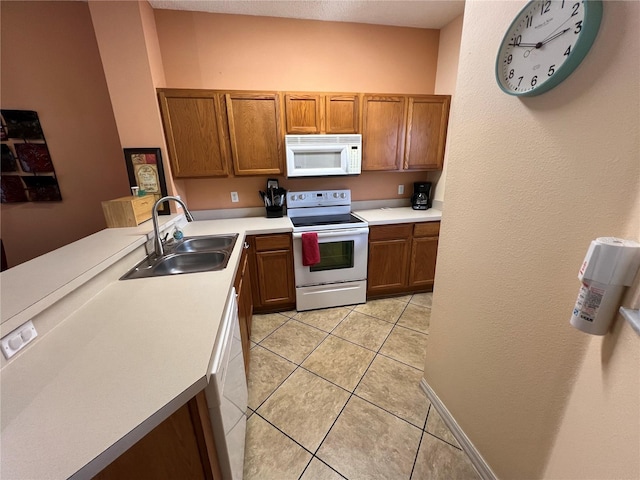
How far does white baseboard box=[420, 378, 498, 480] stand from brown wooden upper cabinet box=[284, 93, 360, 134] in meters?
2.23

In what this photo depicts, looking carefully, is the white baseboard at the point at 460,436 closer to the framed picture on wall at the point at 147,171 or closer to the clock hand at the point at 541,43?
the clock hand at the point at 541,43

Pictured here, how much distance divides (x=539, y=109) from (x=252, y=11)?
99.2 inches

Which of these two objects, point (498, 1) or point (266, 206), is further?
point (266, 206)

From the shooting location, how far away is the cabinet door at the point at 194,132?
2.15 m

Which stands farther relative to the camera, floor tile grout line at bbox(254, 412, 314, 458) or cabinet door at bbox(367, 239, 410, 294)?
cabinet door at bbox(367, 239, 410, 294)

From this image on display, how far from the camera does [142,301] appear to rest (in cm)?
112

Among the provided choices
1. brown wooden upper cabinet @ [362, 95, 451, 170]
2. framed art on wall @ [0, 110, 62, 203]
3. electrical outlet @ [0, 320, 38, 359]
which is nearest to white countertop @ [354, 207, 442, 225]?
brown wooden upper cabinet @ [362, 95, 451, 170]

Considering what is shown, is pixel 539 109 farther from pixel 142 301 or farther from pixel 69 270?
pixel 69 270

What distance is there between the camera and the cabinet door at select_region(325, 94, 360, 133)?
94.7 inches

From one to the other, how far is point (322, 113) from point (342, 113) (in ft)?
0.65

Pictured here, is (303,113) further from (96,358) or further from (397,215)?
(96,358)

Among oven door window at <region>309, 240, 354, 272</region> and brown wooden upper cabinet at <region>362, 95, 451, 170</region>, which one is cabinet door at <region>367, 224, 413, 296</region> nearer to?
oven door window at <region>309, 240, 354, 272</region>

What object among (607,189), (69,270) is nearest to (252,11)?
(69,270)

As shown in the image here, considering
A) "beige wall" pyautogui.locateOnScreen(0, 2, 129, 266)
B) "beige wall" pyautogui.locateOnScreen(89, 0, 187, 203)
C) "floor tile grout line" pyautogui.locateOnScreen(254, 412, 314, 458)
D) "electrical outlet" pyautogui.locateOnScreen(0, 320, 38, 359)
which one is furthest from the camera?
"beige wall" pyautogui.locateOnScreen(0, 2, 129, 266)
